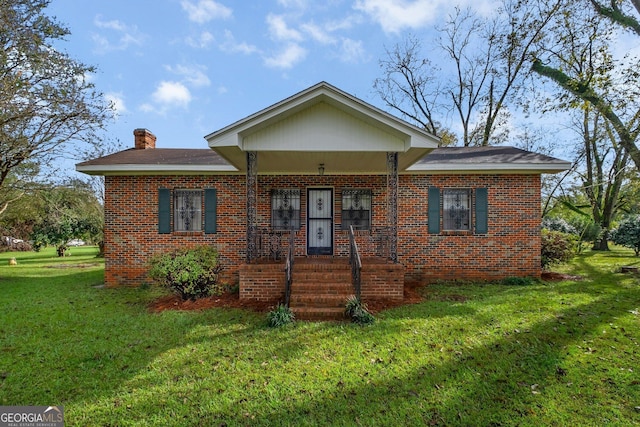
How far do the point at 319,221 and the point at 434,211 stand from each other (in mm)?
3316

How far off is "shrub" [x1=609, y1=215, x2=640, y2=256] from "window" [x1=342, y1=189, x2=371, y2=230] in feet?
49.9

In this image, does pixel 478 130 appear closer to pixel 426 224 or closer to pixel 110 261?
pixel 426 224

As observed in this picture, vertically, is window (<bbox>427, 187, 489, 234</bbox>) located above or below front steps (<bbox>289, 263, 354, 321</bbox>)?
above

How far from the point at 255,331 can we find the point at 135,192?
20.5 ft

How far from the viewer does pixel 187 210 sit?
9148mm

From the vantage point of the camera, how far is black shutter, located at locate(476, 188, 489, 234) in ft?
29.3

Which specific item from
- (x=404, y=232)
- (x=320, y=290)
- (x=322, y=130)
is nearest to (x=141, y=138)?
(x=322, y=130)

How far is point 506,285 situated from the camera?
8430 mm

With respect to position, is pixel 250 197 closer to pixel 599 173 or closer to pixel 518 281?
pixel 518 281

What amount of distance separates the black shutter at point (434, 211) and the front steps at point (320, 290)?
131 inches

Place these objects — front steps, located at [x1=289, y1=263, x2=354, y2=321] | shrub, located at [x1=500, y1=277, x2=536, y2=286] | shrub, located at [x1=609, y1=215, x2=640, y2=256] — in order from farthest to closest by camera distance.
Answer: shrub, located at [x1=609, y1=215, x2=640, y2=256] < shrub, located at [x1=500, y1=277, x2=536, y2=286] < front steps, located at [x1=289, y1=263, x2=354, y2=321]

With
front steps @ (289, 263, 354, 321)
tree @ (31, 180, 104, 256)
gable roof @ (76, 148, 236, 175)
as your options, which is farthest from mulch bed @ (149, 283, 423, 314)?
tree @ (31, 180, 104, 256)

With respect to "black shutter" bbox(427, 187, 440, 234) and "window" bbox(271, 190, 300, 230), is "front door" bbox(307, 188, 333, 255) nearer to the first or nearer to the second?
"window" bbox(271, 190, 300, 230)

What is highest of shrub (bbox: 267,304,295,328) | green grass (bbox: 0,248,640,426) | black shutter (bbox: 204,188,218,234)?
black shutter (bbox: 204,188,218,234)
